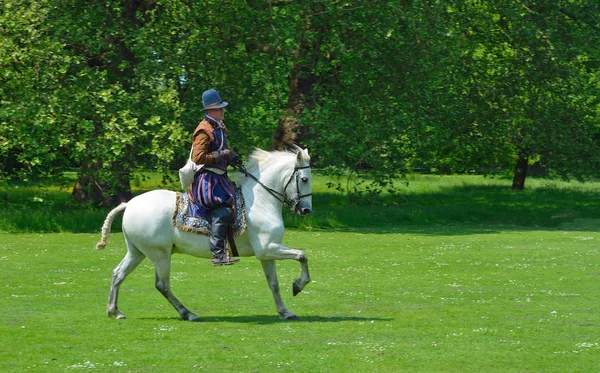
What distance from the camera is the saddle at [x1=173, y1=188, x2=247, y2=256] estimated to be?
15.2 meters

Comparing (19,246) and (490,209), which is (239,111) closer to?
(19,246)

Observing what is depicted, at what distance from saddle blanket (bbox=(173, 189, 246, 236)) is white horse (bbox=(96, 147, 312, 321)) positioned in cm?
8

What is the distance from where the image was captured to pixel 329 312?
53.5 ft

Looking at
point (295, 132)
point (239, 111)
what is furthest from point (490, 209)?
point (239, 111)

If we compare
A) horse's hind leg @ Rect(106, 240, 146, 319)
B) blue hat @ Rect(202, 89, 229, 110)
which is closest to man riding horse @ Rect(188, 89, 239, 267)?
blue hat @ Rect(202, 89, 229, 110)

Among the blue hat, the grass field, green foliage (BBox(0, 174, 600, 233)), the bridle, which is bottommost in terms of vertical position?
green foliage (BBox(0, 174, 600, 233))

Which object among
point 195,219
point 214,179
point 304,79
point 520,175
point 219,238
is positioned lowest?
point 520,175

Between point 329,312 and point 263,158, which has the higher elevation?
point 263,158

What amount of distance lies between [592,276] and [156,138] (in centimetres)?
1414

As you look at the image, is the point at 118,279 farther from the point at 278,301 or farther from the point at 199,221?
the point at 278,301

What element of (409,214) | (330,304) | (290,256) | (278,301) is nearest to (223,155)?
(290,256)

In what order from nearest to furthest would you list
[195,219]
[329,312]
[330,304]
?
1. [195,219]
2. [329,312]
3. [330,304]

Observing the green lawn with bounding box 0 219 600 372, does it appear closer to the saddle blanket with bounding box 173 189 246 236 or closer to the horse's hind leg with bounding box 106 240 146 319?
the horse's hind leg with bounding box 106 240 146 319

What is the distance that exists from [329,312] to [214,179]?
305cm
